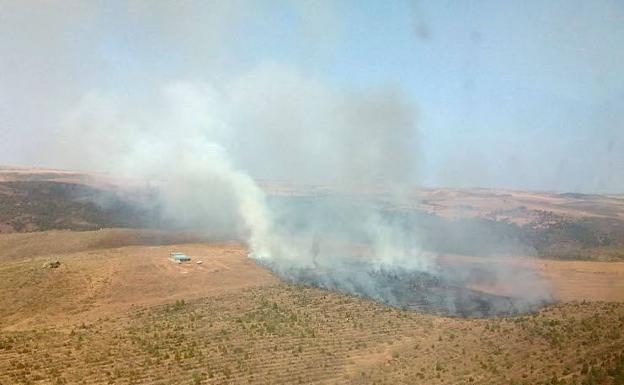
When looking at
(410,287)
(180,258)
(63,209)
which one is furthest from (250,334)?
(63,209)

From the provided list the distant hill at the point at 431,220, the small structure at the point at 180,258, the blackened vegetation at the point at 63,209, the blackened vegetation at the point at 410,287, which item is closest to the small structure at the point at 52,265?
the small structure at the point at 180,258

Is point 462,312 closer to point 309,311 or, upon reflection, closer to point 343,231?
point 309,311

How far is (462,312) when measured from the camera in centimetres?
3356

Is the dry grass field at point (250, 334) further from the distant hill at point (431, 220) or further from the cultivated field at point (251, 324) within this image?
the distant hill at point (431, 220)

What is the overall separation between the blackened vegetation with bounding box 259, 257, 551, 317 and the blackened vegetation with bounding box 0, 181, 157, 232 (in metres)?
33.8

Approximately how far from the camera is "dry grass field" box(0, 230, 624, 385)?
19453 mm

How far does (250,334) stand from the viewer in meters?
25.3

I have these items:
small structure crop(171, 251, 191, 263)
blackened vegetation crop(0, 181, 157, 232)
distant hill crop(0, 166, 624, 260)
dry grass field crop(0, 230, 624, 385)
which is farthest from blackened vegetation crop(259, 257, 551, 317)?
blackened vegetation crop(0, 181, 157, 232)

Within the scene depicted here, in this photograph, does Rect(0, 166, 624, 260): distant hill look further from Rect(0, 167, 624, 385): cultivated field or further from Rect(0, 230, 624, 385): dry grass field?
Rect(0, 230, 624, 385): dry grass field

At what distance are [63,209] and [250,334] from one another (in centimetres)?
5484

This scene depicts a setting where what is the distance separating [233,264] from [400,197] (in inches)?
2702

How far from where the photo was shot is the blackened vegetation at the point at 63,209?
62.2 meters

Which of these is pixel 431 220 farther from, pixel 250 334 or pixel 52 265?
pixel 52 265

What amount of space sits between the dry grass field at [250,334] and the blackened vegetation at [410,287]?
3.02 m
